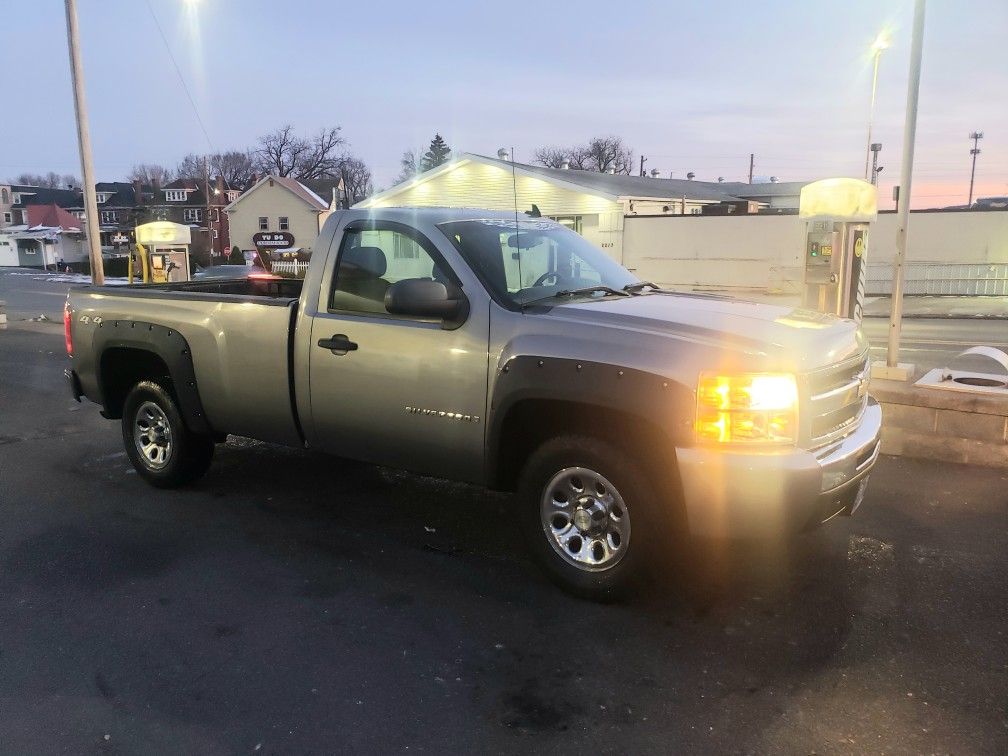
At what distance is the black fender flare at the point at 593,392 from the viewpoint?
11.5 ft

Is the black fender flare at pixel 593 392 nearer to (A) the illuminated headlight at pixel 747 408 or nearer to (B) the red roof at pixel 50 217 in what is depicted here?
(A) the illuminated headlight at pixel 747 408

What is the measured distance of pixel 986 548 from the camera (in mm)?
4652

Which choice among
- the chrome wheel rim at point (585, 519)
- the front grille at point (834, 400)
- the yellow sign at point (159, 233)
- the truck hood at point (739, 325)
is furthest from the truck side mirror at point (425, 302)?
the yellow sign at point (159, 233)

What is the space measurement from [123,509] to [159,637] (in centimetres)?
208

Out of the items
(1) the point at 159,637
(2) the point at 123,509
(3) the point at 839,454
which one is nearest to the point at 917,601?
(3) the point at 839,454

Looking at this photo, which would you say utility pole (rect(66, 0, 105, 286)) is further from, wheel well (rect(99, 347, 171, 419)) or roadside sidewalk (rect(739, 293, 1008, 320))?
roadside sidewalk (rect(739, 293, 1008, 320))

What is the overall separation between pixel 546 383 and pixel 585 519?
0.73 m

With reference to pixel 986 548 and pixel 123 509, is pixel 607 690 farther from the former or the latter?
pixel 123 509

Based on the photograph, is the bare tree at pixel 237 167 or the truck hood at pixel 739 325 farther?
the bare tree at pixel 237 167

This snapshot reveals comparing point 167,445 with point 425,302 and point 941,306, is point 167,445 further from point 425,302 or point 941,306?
point 941,306

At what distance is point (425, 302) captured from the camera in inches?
158

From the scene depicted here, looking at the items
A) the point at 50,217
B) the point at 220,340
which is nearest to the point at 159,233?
the point at 220,340

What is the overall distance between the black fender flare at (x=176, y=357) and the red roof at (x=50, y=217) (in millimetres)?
93155

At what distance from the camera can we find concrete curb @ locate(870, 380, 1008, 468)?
6070 mm
